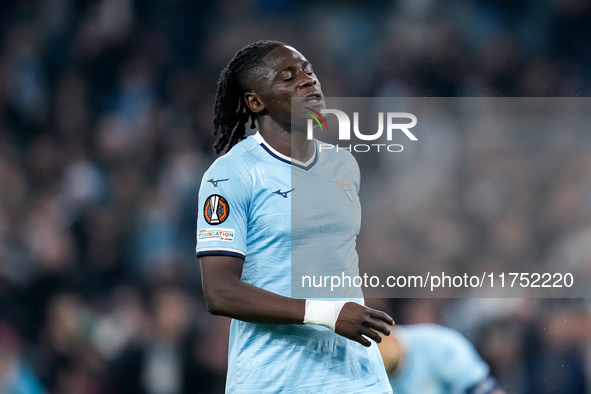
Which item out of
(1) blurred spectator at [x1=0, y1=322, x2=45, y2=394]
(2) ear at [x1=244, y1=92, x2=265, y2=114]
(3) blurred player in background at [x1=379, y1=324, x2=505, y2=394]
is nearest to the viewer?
(2) ear at [x1=244, y1=92, x2=265, y2=114]

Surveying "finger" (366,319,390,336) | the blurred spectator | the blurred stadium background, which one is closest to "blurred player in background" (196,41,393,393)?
"finger" (366,319,390,336)

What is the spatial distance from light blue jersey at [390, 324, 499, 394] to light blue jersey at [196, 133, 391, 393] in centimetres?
83

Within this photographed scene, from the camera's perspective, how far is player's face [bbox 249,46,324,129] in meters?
2.58

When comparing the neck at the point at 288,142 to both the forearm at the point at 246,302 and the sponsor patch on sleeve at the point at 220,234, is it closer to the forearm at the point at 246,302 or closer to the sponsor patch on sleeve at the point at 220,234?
the sponsor patch on sleeve at the point at 220,234

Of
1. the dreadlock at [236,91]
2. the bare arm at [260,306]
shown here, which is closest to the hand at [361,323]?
the bare arm at [260,306]

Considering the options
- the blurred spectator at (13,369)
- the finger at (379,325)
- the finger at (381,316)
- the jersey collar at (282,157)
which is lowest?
the finger at (379,325)

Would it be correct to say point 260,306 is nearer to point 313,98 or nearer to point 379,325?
point 379,325

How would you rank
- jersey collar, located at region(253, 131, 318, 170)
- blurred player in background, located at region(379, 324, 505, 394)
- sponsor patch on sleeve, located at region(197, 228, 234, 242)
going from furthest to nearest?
blurred player in background, located at region(379, 324, 505, 394) < jersey collar, located at region(253, 131, 318, 170) < sponsor patch on sleeve, located at region(197, 228, 234, 242)

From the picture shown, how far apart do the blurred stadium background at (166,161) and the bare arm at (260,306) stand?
6.94 ft

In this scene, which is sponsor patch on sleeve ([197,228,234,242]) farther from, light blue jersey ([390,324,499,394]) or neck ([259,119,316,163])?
light blue jersey ([390,324,499,394])

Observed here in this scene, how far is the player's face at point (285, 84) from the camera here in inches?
101

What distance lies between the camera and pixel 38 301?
5785 mm

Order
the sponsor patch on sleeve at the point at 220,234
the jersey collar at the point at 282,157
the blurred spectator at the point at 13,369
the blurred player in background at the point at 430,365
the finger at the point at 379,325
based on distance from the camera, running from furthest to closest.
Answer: the blurred spectator at the point at 13,369, the blurred player in background at the point at 430,365, the jersey collar at the point at 282,157, the sponsor patch on sleeve at the point at 220,234, the finger at the point at 379,325

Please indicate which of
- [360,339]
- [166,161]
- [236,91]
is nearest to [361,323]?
[360,339]
